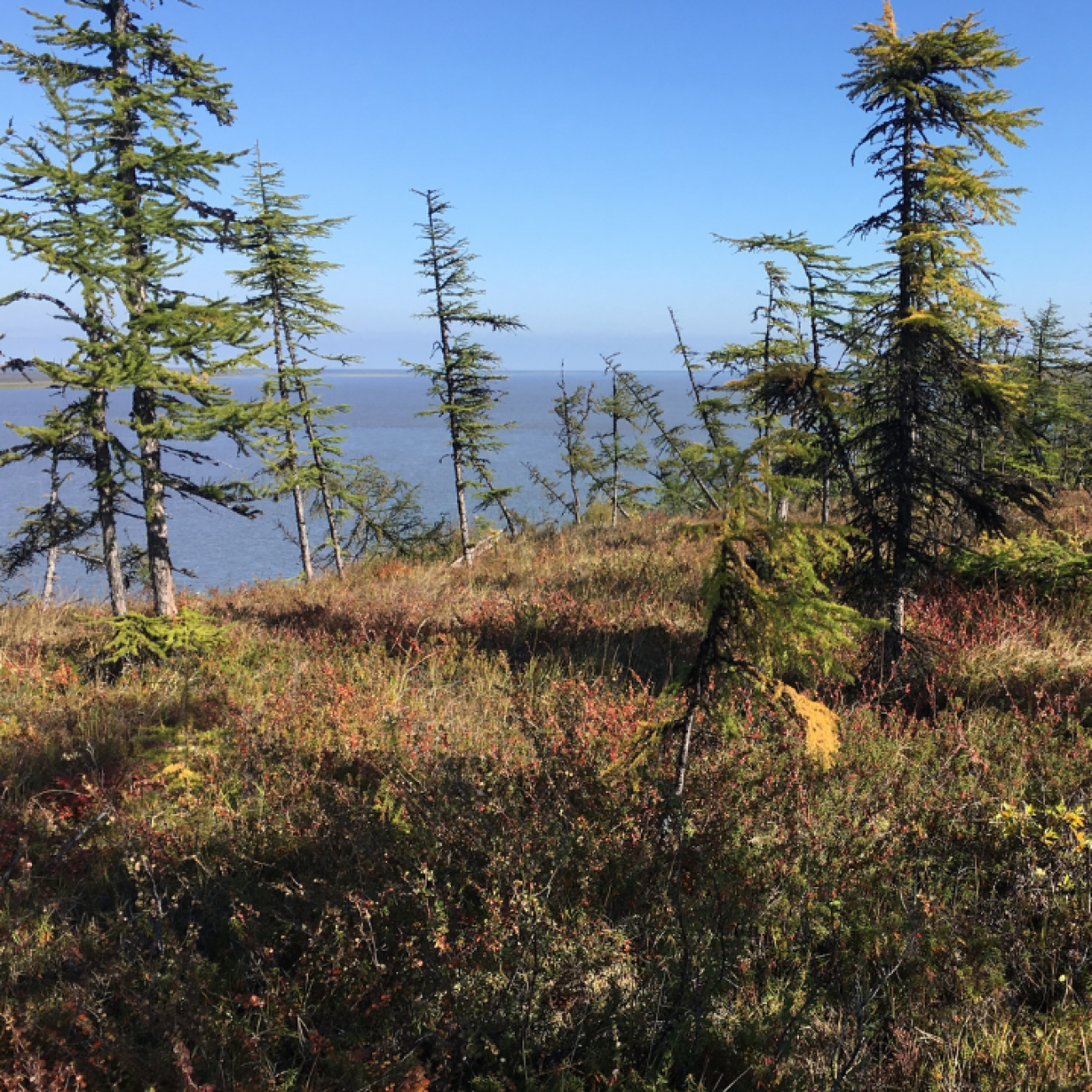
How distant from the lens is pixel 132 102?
7.93 m

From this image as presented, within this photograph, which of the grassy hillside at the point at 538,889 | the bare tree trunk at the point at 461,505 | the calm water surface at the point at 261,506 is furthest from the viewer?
the calm water surface at the point at 261,506

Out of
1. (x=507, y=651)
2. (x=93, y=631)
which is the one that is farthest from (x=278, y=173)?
(x=507, y=651)

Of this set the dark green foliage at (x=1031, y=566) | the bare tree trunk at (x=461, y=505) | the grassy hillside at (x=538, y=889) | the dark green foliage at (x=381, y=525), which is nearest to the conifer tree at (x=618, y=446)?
the bare tree trunk at (x=461, y=505)

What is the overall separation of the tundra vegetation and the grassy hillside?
3 cm

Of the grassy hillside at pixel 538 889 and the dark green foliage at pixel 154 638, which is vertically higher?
the dark green foliage at pixel 154 638

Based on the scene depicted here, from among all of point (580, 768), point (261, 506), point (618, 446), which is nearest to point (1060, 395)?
point (618, 446)

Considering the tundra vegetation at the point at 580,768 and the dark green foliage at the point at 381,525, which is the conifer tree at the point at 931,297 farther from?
the dark green foliage at the point at 381,525

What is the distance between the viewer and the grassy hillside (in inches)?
123

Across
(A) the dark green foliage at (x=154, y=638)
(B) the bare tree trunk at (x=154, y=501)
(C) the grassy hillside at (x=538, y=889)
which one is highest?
(B) the bare tree trunk at (x=154, y=501)

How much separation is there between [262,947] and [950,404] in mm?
7228

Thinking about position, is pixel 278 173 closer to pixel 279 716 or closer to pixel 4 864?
pixel 279 716

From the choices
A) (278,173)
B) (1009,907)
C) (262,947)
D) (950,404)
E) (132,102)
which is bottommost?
(1009,907)

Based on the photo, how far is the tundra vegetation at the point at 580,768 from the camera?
3.24 meters

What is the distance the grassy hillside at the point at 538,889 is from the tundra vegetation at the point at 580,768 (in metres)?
0.03
